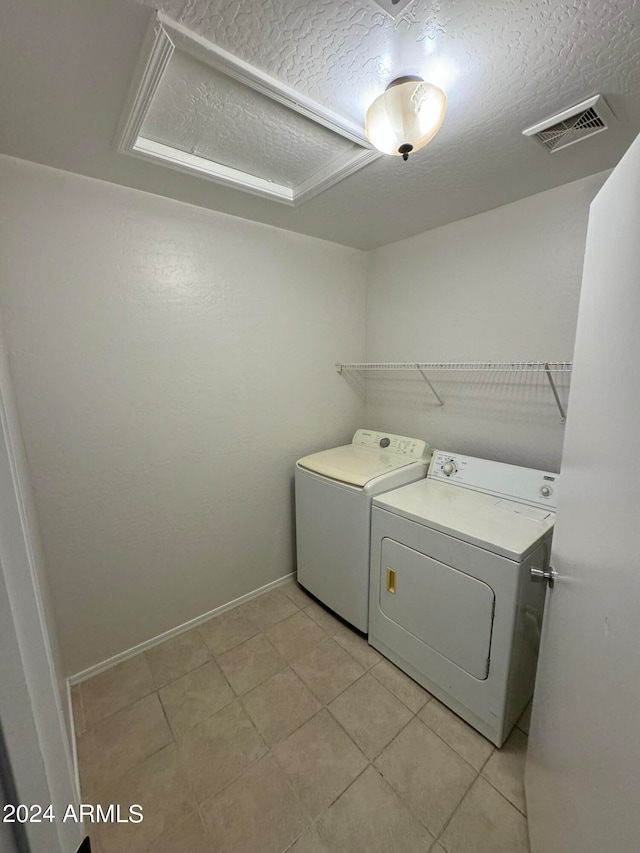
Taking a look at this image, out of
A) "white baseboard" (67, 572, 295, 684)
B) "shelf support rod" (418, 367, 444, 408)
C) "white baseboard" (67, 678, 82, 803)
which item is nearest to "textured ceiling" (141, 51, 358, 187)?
"shelf support rod" (418, 367, 444, 408)

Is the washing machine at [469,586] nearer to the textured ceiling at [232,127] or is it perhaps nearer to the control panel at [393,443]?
the control panel at [393,443]

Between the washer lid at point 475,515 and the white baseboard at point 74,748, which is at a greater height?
the washer lid at point 475,515

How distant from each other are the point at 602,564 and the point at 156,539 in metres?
1.93

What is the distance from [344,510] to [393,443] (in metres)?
0.68

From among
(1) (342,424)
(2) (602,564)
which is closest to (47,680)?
(2) (602,564)

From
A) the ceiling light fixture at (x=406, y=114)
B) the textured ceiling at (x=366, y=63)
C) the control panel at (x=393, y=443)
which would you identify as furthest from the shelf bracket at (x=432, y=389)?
the ceiling light fixture at (x=406, y=114)

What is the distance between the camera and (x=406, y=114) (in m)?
1.00

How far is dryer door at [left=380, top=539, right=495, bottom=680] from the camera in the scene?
1.39m

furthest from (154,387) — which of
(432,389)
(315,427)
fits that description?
(432,389)

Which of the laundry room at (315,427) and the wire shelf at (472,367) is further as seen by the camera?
the wire shelf at (472,367)

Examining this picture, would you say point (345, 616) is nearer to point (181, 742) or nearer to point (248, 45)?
point (181, 742)

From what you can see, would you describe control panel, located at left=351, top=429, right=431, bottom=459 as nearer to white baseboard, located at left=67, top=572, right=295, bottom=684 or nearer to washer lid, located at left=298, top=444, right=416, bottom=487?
washer lid, located at left=298, top=444, right=416, bottom=487

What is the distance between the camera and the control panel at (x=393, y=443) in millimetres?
2213

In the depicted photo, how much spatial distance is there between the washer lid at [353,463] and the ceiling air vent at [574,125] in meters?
1.57
